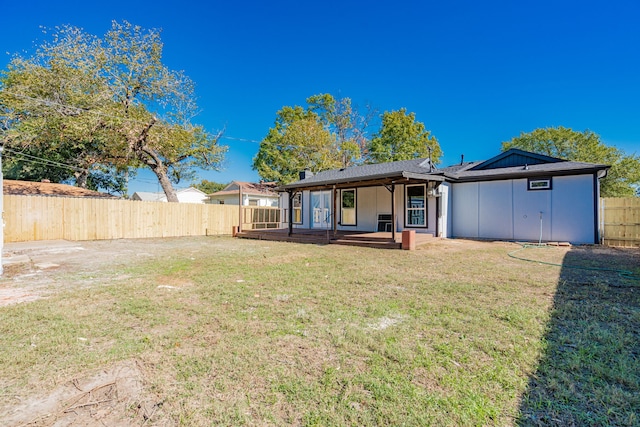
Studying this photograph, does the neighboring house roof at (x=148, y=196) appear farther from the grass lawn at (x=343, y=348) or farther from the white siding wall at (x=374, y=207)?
the grass lawn at (x=343, y=348)

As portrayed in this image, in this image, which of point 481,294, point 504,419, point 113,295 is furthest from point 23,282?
point 481,294

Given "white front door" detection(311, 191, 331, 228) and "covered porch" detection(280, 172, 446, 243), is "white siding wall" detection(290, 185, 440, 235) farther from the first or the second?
"white front door" detection(311, 191, 331, 228)

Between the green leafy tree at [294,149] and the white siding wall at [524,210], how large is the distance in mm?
14069

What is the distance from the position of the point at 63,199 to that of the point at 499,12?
58.4 feet

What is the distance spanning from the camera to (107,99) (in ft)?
51.7

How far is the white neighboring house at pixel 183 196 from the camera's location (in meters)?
34.5

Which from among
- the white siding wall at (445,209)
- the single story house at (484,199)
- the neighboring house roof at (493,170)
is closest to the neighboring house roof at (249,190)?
the neighboring house roof at (493,170)

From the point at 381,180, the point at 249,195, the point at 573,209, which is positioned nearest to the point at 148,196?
the point at 249,195

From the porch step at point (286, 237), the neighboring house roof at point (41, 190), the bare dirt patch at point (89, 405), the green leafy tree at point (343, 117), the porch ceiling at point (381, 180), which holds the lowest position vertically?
the bare dirt patch at point (89, 405)

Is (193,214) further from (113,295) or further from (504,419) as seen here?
(504,419)

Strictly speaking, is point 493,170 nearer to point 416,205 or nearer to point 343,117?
point 416,205

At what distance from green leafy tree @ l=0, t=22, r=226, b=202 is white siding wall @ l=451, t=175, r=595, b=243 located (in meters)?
15.4

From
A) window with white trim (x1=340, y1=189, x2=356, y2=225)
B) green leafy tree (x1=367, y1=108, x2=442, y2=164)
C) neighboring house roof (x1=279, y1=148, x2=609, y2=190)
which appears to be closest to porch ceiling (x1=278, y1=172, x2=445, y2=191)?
neighboring house roof (x1=279, y1=148, x2=609, y2=190)

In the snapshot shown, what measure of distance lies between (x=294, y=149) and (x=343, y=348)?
2319 cm
